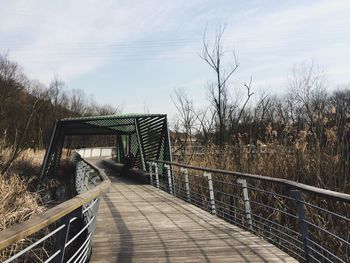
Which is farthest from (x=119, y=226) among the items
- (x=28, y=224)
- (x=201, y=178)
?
(x=28, y=224)

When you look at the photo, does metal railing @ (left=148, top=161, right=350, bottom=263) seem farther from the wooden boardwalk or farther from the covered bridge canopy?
the covered bridge canopy

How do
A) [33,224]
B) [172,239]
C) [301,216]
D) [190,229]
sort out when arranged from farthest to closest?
[190,229]
[172,239]
[301,216]
[33,224]

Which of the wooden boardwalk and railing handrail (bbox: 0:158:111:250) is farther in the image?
the wooden boardwalk

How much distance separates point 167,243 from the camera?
5840mm

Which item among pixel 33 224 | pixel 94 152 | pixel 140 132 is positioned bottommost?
pixel 33 224

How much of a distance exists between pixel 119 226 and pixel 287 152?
330cm

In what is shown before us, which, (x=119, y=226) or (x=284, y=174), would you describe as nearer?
(x=119, y=226)

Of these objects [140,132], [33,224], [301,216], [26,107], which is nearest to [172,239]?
[301,216]

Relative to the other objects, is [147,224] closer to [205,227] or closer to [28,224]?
[205,227]

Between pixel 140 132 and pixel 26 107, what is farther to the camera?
pixel 26 107

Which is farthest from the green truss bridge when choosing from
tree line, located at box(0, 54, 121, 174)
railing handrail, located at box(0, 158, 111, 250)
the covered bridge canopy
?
tree line, located at box(0, 54, 121, 174)

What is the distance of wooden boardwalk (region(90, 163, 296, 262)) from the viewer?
5.10 m

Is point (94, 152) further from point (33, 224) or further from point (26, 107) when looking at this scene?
point (33, 224)

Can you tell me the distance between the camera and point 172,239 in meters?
6.09
